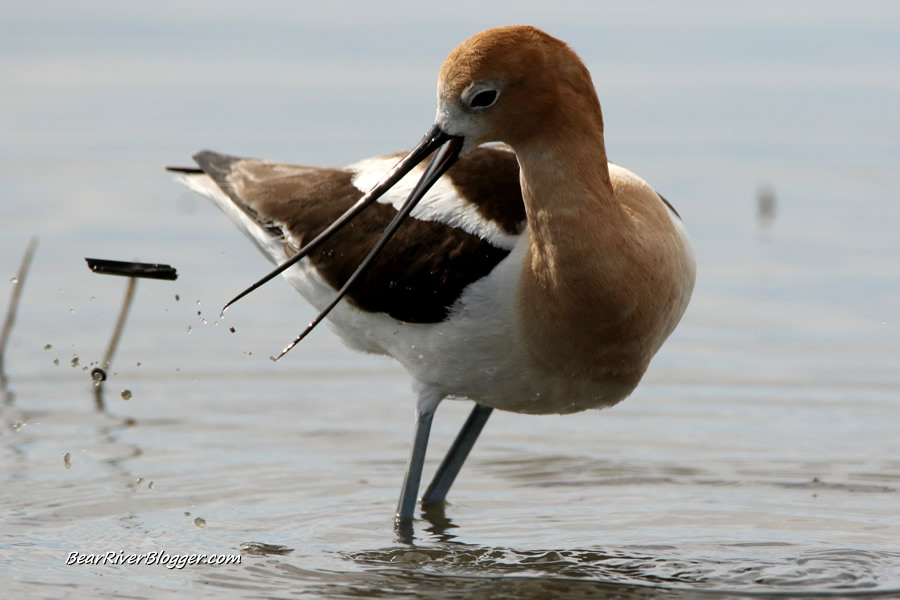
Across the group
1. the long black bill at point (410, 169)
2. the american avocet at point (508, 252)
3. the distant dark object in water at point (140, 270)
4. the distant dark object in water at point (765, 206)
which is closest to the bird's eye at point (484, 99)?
the american avocet at point (508, 252)

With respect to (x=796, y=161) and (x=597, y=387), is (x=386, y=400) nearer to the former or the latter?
(x=597, y=387)

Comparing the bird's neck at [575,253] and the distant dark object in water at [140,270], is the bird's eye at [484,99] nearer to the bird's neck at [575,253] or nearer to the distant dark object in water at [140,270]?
the bird's neck at [575,253]

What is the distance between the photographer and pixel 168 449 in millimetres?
7172

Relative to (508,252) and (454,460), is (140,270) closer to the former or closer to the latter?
(508,252)

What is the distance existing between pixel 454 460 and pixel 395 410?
1345mm

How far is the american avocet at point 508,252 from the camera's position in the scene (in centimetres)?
516

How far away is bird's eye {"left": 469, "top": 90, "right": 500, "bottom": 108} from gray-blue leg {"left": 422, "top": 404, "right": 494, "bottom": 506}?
1.87 metres

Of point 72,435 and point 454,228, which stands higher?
point 454,228

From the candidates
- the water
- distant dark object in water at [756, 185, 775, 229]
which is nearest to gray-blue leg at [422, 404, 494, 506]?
the water

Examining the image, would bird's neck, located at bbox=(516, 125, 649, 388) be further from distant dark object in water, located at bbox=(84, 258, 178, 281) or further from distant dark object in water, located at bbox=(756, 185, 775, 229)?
distant dark object in water, located at bbox=(756, 185, 775, 229)

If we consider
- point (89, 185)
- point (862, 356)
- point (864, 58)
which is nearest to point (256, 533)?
point (862, 356)

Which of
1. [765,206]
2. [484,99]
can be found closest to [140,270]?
[484,99]

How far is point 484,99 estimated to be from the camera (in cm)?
512

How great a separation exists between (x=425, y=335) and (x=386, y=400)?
2.30 meters
